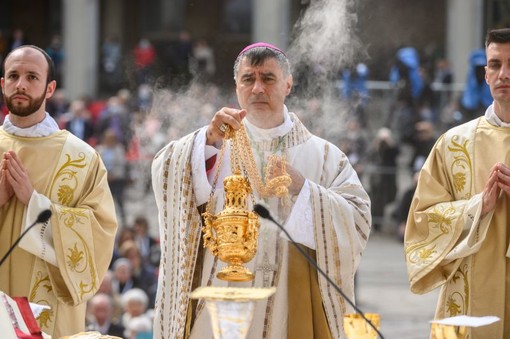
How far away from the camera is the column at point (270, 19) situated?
2802cm

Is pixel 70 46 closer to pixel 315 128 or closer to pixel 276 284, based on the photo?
pixel 315 128

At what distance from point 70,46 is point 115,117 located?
9.76 metres

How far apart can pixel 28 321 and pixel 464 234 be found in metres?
2.41

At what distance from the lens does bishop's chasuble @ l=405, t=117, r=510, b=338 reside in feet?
26.6

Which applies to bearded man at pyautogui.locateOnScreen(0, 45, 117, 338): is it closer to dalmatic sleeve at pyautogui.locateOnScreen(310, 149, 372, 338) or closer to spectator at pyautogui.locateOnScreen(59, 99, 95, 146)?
dalmatic sleeve at pyautogui.locateOnScreen(310, 149, 372, 338)

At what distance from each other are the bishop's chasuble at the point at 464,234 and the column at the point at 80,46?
69.7ft

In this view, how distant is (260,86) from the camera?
8219 millimetres

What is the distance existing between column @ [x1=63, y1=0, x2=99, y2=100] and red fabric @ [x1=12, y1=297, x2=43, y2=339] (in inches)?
871

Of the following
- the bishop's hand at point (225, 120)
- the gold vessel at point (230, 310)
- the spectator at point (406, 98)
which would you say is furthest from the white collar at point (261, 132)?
the spectator at point (406, 98)

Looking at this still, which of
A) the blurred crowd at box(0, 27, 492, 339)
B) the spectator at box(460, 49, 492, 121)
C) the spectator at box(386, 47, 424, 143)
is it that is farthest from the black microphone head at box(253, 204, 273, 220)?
the spectator at box(386, 47, 424, 143)

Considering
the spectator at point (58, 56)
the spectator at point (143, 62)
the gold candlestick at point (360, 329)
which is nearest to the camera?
the gold candlestick at point (360, 329)

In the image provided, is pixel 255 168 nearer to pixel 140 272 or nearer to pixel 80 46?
pixel 140 272

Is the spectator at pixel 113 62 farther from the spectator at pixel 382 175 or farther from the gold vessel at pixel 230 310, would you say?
the gold vessel at pixel 230 310

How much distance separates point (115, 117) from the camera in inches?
821
